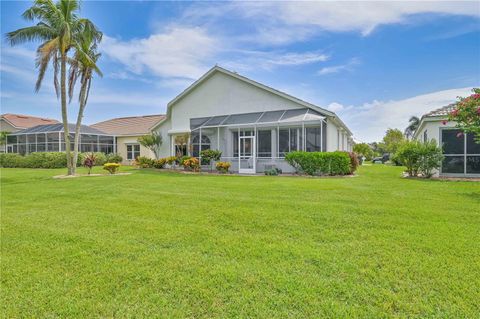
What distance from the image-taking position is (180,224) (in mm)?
6375

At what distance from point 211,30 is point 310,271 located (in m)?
16.7

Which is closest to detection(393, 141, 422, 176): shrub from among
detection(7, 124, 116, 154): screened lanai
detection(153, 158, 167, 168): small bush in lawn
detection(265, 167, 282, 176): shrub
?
detection(265, 167, 282, 176): shrub

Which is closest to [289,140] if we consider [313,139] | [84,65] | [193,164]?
[313,139]

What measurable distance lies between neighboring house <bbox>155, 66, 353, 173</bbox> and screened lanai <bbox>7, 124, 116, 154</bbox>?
1252 centimetres

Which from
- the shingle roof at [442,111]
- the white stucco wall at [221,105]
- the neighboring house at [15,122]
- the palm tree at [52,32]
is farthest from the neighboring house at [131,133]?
the shingle roof at [442,111]

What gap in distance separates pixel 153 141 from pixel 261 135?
10.8 m

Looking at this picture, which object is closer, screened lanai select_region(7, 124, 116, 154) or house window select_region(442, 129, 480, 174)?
house window select_region(442, 129, 480, 174)

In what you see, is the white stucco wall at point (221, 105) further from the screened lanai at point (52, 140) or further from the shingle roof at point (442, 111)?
the screened lanai at point (52, 140)

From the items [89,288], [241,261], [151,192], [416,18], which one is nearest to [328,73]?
[416,18]

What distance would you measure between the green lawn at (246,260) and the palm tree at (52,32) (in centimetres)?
1180

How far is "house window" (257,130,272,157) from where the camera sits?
20.5 m

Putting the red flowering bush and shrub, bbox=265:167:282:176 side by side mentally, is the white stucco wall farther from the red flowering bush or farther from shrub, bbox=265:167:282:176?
the red flowering bush

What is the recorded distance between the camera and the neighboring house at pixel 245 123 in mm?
19062

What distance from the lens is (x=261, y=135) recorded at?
2081 centimetres
